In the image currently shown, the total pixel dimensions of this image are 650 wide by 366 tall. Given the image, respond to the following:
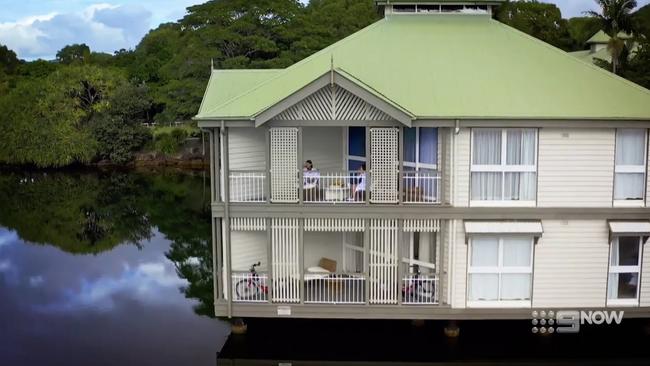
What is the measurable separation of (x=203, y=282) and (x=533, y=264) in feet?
44.2

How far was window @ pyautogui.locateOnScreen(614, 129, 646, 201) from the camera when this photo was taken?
16875 mm

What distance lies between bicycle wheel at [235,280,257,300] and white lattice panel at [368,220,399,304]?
3.32m

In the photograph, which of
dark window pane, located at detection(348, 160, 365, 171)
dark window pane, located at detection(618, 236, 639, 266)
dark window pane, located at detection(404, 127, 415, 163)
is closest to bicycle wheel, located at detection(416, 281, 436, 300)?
dark window pane, located at detection(404, 127, 415, 163)

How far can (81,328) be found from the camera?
19328mm

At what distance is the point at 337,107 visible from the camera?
16.5 metres

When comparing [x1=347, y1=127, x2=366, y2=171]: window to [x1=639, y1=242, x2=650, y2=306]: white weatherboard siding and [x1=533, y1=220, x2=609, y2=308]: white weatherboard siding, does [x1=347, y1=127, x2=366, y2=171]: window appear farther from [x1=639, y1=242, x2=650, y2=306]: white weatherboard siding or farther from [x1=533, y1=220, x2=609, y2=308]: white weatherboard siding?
[x1=639, y1=242, x2=650, y2=306]: white weatherboard siding

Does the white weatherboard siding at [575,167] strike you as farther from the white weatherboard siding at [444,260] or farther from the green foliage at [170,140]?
the green foliage at [170,140]

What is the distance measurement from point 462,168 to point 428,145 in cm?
132

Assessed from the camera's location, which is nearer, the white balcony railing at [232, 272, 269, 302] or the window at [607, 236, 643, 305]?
the window at [607, 236, 643, 305]

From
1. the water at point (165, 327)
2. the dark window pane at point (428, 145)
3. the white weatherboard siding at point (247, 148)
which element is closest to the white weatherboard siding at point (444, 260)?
the water at point (165, 327)

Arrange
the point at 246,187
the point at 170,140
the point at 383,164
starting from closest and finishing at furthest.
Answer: the point at 383,164 < the point at 246,187 < the point at 170,140

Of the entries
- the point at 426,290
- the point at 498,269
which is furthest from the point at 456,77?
the point at 426,290

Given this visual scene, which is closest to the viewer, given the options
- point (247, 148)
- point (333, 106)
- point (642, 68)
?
point (333, 106)

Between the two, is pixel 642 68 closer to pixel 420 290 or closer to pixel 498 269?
pixel 498 269
